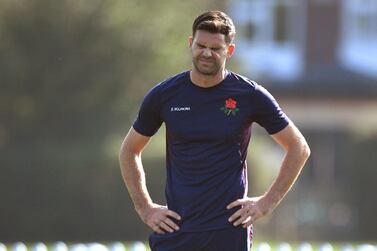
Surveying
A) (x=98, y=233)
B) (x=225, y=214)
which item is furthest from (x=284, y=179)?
(x=98, y=233)

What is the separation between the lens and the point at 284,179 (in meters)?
6.91

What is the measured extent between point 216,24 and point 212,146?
648 millimetres

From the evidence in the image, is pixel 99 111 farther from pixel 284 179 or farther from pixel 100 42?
pixel 284 179

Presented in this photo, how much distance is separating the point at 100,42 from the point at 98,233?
4146 millimetres

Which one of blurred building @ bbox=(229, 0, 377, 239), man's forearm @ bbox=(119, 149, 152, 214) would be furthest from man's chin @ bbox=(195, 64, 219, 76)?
blurred building @ bbox=(229, 0, 377, 239)

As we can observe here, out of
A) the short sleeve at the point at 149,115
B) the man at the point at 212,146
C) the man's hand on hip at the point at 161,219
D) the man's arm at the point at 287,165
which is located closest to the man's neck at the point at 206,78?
the man at the point at 212,146

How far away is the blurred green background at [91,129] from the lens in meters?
19.8

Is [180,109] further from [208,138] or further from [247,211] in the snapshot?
[247,211]

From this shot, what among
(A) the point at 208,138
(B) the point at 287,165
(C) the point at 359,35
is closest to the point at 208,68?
(A) the point at 208,138

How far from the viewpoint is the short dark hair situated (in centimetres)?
671

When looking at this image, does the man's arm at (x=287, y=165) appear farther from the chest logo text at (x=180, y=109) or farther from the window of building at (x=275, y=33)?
the window of building at (x=275, y=33)

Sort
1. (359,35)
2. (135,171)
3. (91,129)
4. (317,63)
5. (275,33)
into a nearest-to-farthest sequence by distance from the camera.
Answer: (135,171), (91,129), (317,63), (359,35), (275,33)

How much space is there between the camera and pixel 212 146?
6.75 metres

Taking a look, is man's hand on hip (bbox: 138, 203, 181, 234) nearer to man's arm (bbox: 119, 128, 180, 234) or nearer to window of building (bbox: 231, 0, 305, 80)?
man's arm (bbox: 119, 128, 180, 234)
